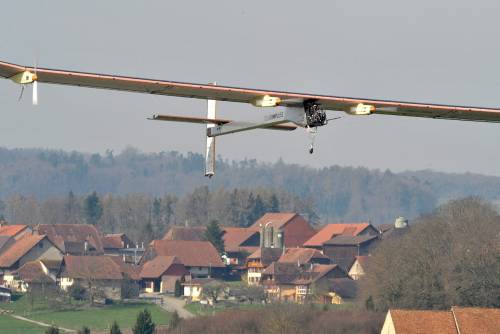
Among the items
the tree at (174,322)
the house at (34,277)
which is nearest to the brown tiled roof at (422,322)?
the tree at (174,322)

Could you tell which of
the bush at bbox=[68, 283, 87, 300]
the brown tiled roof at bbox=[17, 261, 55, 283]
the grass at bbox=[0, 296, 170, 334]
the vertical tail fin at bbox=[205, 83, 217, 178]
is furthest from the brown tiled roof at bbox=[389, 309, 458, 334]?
the brown tiled roof at bbox=[17, 261, 55, 283]

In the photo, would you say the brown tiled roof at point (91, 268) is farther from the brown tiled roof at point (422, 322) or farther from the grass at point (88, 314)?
the brown tiled roof at point (422, 322)

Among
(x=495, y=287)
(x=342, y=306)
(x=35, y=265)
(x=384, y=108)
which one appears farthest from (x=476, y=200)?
(x=384, y=108)

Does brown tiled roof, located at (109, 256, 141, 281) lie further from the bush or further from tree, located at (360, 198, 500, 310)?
tree, located at (360, 198, 500, 310)

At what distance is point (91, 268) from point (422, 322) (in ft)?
263

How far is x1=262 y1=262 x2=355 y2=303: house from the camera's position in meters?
174

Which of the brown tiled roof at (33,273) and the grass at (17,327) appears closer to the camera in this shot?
the grass at (17,327)

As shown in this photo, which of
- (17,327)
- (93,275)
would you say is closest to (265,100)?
(17,327)

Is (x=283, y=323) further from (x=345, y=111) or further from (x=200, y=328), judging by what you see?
(x=345, y=111)

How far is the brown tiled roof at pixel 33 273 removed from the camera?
180 meters

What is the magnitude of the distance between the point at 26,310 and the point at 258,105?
110695mm

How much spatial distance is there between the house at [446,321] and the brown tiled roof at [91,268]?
70850 mm

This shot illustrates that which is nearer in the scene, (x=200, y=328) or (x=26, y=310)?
(x=200, y=328)

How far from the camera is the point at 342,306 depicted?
15838 cm
